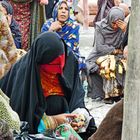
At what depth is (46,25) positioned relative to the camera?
22.4 ft

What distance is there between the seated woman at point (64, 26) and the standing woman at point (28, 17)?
28.8 inches

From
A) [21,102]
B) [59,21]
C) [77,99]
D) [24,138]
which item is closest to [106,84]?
[59,21]

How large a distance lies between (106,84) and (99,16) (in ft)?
13.3

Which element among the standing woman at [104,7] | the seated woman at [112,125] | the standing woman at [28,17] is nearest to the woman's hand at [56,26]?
the standing woman at [28,17]

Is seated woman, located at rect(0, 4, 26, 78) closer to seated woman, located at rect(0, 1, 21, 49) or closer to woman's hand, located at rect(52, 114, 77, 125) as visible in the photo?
woman's hand, located at rect(52, 114, 77, 125)

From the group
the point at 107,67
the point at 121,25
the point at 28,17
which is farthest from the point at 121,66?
the point at 28,17

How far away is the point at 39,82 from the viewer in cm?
403

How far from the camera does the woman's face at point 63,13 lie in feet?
22.1

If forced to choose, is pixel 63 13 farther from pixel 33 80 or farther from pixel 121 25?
pixel 33 80

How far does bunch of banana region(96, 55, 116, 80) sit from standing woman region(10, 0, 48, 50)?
1.17 metres

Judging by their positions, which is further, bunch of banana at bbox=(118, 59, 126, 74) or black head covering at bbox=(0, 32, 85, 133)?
bunch of banana at bbox=(118, 59, 126, 74)

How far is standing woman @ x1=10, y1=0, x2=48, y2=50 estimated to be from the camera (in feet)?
24.7

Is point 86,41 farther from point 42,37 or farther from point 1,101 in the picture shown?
point 1,101

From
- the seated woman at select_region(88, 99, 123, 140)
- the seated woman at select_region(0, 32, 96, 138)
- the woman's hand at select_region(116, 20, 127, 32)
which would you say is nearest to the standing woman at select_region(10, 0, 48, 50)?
the woman's hand at select_region(116, 20, 127, 32)
